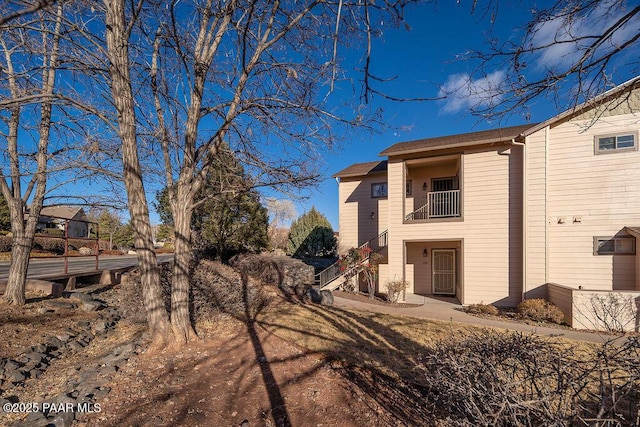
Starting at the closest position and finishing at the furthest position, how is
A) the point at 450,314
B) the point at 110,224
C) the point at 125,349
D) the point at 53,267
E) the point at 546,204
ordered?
the point at 125,349 < the point at 450,314 < the point at 546,204 < the point at 53,267 < the point at 110,224

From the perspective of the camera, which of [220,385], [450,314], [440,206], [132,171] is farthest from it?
[440,206]

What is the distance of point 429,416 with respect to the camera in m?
3.24

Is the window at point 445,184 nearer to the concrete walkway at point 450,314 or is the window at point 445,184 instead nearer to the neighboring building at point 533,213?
the neighboring building at point 533,213

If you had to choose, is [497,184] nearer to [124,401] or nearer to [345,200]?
[345,200]

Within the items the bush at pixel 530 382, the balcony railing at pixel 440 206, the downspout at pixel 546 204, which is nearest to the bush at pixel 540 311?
the downspout at pixel 546 204

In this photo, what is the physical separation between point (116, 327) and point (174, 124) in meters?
4.34

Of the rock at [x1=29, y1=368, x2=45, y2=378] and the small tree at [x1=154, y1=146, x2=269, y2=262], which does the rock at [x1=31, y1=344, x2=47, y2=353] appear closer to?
the rock at [x1=29, y1=368, x2=45, y2=378]

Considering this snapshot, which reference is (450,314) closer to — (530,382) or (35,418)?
(530,382)

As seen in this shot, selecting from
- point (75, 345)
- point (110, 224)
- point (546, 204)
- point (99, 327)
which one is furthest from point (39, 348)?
point (110, 224)

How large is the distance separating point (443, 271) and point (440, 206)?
283 centimetres

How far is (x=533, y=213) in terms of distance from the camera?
9.80 m

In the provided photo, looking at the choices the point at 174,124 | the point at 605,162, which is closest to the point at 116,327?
the point at 174,124

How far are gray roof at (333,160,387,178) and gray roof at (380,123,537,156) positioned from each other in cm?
170

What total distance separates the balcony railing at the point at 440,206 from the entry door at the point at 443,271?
1847mm
